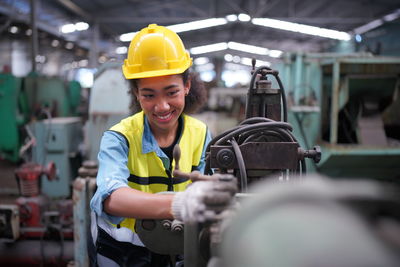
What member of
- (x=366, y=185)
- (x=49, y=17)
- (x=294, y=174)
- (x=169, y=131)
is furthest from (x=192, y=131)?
(x=49, y=17)

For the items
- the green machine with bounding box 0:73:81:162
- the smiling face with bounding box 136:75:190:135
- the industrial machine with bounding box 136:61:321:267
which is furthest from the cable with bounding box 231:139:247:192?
the green machine with bounding box 0:73:81:162

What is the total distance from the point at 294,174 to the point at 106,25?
344 inches

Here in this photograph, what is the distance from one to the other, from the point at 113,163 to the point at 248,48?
495 inches

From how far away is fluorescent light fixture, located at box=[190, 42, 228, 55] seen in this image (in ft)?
41.7

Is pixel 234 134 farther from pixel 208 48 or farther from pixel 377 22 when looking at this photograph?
pixel 208 48

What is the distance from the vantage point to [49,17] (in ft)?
A: 22.2

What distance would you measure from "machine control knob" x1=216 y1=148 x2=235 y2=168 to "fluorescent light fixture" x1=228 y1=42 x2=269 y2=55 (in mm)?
12265

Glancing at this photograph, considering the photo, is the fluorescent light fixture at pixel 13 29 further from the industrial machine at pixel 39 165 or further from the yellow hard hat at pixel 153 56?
the yellow hard hat at pixel 153 56

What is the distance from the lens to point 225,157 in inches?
36.9

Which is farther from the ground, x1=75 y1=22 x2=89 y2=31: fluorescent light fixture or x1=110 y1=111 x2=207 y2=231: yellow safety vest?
x1=75 y1=22 x2=89 y2=31: fluorescent light fixture

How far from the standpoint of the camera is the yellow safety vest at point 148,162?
3.98 feet

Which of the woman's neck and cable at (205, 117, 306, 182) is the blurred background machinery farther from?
the woman's neck

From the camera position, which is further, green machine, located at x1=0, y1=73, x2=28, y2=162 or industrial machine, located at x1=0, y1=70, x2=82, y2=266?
green machine, located at x1=0, y1=73, x2=28, y2=162

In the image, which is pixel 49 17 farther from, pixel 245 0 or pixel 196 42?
pixel 196 42
